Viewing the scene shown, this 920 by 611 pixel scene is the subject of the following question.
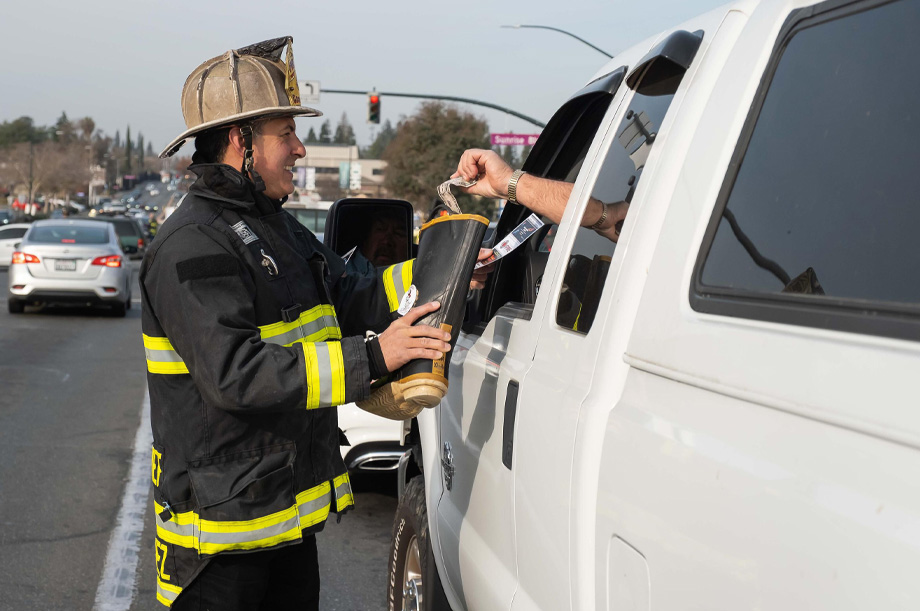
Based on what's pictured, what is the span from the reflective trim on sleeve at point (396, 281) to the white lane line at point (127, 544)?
221 centimetres

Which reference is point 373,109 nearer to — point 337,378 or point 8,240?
point 8,240

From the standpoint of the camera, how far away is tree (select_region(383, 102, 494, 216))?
52.0m

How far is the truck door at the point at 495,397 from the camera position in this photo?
242 cm

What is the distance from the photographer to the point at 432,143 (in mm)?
53219

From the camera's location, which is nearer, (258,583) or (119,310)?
(258,583)

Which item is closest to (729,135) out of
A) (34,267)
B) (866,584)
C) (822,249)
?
(822,249)

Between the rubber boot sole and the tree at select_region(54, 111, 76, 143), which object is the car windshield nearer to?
the rubber boot sole

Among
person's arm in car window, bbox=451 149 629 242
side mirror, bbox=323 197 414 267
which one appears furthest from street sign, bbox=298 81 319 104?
person's arm in car window, bbox=451 149 629 242

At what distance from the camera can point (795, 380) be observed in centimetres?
131

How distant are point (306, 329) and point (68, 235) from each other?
15.5 metres

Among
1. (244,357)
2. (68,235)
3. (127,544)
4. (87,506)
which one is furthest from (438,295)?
(68,235)

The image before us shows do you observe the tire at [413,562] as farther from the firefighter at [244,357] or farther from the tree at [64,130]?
the tree at [64,130]

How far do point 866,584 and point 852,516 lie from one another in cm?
8

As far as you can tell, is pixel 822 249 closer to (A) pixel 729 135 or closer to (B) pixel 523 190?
(A) pixel 729 135
